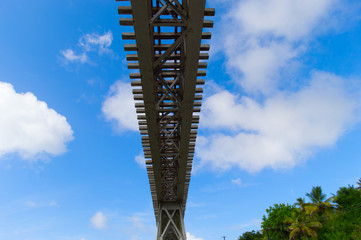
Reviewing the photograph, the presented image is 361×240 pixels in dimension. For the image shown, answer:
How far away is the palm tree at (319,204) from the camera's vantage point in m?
36.0

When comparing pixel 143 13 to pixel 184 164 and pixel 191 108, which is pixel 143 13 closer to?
pixel 191 108

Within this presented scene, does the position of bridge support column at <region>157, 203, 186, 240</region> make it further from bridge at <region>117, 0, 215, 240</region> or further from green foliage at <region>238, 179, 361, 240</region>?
green foliage at <region>238, 179, 361, 240</region>

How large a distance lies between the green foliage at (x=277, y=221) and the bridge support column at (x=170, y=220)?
2350 centimetres

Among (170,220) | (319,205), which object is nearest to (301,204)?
(319,205)

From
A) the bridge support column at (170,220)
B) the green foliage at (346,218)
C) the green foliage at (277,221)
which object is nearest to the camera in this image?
the bridge support column at (170,220)

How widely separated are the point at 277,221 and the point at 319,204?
6607 millimetres

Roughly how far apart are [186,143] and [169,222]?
6882 millimetres

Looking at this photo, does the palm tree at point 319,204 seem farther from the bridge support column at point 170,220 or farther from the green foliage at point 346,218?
the bridge support column at point 170,220

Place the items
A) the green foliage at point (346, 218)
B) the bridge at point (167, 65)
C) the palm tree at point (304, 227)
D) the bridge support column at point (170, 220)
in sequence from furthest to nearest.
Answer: the palm tree at point (304, 227), the green foliage at point (346, 218), the bridge support column at point (170, 220), the bridge at point (167, 65)

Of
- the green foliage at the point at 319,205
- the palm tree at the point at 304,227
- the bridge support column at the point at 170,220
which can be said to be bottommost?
the bridge support column at the point at 170,220

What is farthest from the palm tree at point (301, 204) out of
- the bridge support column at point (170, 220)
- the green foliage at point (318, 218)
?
the bridge support column at point (170, 220)

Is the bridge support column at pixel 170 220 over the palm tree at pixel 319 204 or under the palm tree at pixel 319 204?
under

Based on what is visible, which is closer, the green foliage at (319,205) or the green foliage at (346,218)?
the green foliage at (346,218)

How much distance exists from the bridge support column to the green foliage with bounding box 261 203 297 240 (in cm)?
2350
